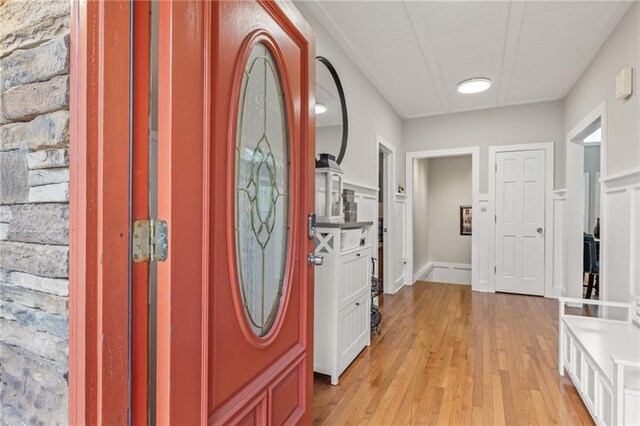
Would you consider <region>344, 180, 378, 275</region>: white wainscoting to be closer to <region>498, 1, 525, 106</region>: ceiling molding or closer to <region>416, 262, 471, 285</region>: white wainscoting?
<region>498, 1, 525, 106</region>: ceiling molding

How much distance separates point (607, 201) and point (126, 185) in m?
3.33

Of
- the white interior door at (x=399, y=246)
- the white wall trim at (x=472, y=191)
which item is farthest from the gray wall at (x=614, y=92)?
the white interior door at (x=399, y=246)

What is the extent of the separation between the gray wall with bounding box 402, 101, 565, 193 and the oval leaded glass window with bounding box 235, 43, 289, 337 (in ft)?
13.1

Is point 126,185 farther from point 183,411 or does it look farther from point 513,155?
point 513,155

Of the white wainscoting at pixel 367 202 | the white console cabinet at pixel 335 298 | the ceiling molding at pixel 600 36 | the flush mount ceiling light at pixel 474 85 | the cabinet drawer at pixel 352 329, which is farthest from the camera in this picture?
the flush mount ceiling light at pixel 474 85

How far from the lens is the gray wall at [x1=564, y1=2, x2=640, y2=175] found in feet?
7.16

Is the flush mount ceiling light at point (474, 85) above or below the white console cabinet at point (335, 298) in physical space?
above

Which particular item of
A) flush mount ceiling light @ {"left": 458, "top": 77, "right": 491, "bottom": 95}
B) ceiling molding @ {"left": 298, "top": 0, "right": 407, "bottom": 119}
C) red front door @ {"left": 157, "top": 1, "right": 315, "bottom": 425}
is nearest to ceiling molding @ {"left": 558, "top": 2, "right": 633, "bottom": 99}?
flush mount ceiling light @ {"left": 458, "top": 77, "right": 491, "bottom": 95}

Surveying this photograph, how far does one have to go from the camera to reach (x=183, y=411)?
735 millimetres

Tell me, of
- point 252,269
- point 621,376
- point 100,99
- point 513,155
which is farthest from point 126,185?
point 513,155

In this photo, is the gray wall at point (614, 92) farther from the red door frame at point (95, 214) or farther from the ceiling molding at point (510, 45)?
the red door frame at point (95, 214)

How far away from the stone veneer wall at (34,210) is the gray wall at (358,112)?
6.35 ft

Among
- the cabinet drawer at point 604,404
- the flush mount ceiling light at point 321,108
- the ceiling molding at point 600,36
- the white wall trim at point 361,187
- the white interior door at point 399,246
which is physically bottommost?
the cabinet drawer at point 604,404

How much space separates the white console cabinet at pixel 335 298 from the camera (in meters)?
1.99
